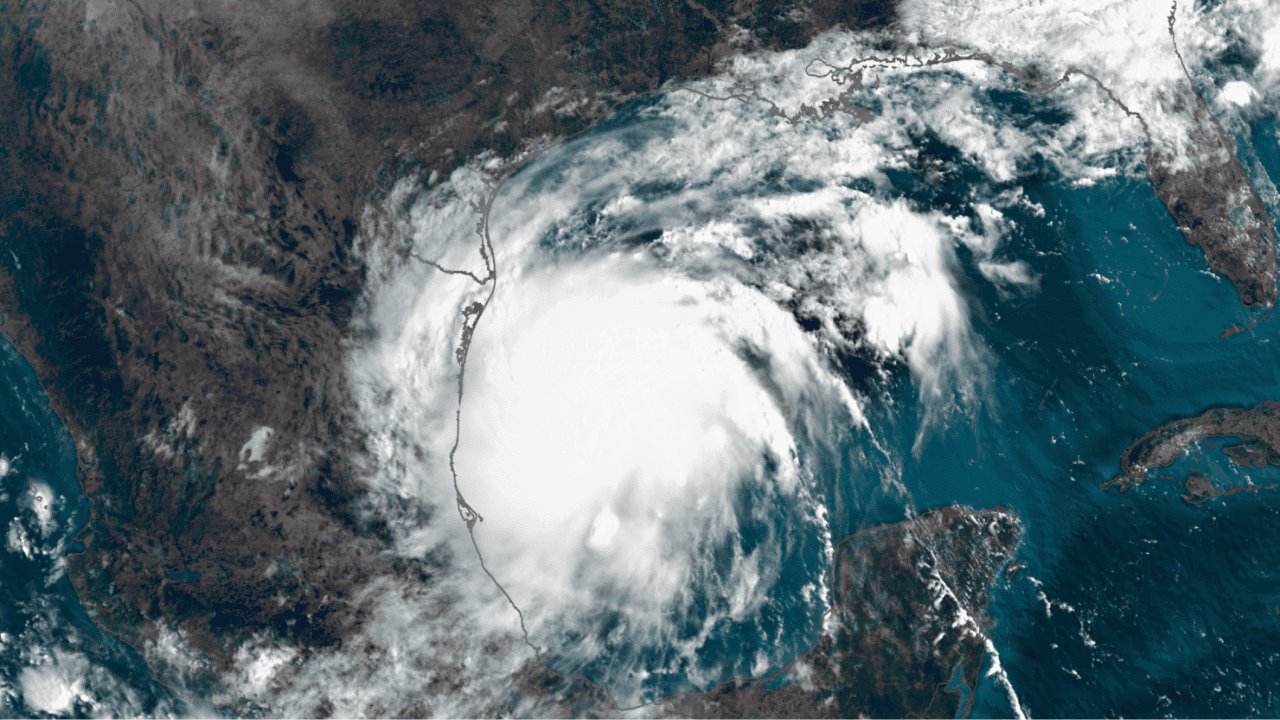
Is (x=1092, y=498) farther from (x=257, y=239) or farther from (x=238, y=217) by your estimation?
(x=238, y=217)

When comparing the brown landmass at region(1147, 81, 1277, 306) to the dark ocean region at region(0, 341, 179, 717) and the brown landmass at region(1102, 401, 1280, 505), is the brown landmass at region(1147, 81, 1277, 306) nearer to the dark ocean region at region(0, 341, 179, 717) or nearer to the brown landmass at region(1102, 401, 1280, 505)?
the brown landmass at region(1102, 401, 1280, 505)

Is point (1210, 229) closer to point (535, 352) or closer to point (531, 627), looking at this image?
point (535, 352)

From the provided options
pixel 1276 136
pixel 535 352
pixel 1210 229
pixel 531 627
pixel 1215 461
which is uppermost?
pixel 1276 136

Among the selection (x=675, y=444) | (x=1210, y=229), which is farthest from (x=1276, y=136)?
(x=675, y=444)

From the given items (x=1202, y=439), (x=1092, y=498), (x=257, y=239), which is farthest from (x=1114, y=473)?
(x=257, y=239)

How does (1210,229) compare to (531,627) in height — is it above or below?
above

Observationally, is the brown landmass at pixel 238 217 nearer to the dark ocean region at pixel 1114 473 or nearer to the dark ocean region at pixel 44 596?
the dark ocean region at pixel 44 596

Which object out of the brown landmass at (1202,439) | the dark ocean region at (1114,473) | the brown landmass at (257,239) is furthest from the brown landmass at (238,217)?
the brown landmass at (1202,439)

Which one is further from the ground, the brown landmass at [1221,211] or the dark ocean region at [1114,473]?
the brown landmass at [1221,211]
